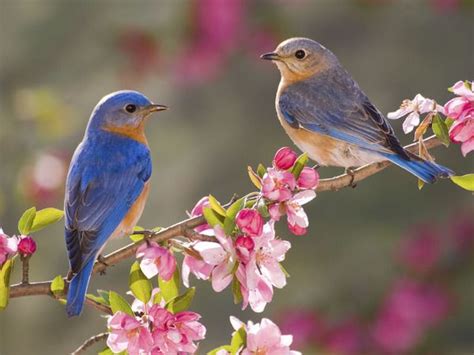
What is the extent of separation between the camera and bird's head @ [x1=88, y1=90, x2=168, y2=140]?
12.5ft

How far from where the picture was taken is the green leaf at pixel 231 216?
259cm

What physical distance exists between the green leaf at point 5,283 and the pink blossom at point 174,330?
0.41 metres

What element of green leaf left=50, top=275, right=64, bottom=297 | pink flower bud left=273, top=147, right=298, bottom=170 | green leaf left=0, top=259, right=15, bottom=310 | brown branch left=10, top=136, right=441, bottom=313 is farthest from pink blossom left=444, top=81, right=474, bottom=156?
green leaf left=0, top=259, right=15, bottom=310

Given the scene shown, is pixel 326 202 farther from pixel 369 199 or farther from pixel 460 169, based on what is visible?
pixel 460 169

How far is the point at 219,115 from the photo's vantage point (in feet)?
29.8

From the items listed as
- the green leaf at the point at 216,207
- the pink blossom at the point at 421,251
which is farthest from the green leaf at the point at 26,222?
the pink blossom at the point at 421,251

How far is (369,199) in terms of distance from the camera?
7.89 metres

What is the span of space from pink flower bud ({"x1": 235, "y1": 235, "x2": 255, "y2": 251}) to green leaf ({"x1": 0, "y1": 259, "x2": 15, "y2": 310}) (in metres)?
0.66

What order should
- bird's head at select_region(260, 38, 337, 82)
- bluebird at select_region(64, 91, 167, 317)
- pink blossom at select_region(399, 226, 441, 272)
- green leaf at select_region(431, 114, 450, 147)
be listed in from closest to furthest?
green leaf at select_region(431, 114, 450, 147), bluebird at select_region(64, 91, 167, 317), bird's head at select_region(260, 38, 337, 82), pink blossom at select_region(399, 226, 441, 272)

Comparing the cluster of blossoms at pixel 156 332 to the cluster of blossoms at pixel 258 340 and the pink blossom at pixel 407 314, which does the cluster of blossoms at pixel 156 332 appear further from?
the pink blossom at pixel 407 314

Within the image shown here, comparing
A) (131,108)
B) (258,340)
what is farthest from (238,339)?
(131,108)

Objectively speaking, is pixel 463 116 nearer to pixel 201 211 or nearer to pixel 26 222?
pixel 201 211

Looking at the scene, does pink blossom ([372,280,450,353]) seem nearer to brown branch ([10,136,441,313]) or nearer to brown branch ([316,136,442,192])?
brown branch ([316,136,442,192])

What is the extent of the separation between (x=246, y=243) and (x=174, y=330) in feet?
1.00
